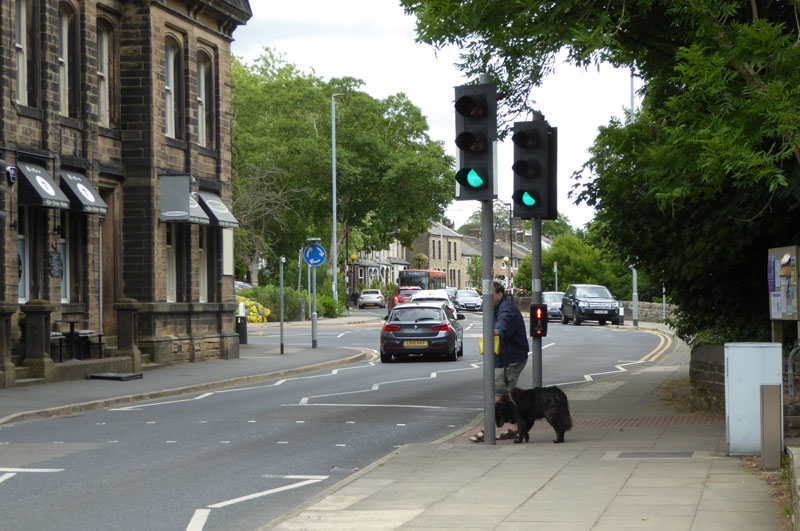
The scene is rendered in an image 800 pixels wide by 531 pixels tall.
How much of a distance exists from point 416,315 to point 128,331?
7.46 m

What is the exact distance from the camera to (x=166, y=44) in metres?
27.1

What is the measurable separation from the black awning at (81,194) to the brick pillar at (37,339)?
8.70 feet

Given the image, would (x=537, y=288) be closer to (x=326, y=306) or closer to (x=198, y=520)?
(x=198, y=520)

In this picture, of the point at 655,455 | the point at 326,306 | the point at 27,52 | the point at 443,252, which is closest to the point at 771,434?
the point at 655,455

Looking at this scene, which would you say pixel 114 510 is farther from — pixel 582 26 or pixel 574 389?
pixel 574 389

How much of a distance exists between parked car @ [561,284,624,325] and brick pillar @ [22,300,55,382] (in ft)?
113

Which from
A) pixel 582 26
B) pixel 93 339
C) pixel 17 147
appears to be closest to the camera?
pixel 582 26

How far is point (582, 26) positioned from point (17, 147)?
1327 centimetres

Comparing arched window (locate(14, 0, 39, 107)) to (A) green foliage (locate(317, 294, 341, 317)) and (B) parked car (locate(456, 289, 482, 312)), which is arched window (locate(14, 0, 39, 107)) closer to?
(A) green foliage (locate(317, 294, 341, 317))

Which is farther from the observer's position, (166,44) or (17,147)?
(166,44)

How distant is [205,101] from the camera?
2903cm

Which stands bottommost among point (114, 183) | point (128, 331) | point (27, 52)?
point (128, 331)

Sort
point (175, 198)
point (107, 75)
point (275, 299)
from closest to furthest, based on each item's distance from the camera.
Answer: point (107, 75)
point (175, 198)
point (275, 299)

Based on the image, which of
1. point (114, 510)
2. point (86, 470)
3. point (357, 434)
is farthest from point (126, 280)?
point (114, 510)
